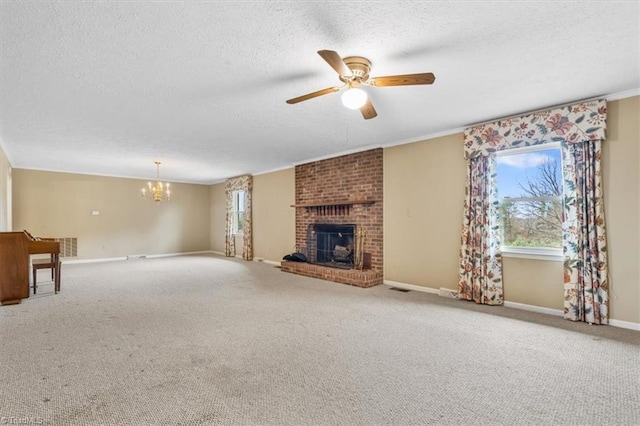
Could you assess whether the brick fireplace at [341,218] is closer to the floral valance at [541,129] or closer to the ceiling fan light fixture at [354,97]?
the floral valance at [541,129]

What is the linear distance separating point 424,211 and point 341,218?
5.84ft

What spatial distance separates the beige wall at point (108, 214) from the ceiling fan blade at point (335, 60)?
28.7 ft

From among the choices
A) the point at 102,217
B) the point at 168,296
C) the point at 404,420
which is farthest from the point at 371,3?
the point at 102,217

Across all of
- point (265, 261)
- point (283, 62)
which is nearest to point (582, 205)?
point (283, 62)

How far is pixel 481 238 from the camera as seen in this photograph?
4.16 metres

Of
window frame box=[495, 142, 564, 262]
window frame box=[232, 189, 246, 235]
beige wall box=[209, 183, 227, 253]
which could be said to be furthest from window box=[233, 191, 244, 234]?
window frame box=[495, 142, 564, 262]

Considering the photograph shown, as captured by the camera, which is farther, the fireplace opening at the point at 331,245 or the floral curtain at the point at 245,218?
the floral curtain at the point at 245,218

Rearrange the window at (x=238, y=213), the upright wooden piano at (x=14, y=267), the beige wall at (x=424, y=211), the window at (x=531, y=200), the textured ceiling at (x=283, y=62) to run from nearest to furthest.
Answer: the textured ceiling at (x=283, y=62)
the window at (x=531, y=200)
the upright wooden piano at (x=14, y=267)
the beige wall at (x=424, y=211)
the window at (x=238, y=213)

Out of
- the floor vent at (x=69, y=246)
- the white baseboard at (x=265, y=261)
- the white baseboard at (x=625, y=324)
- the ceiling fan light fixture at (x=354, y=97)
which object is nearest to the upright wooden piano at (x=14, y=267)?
the floor vent at (x=69, y=246)

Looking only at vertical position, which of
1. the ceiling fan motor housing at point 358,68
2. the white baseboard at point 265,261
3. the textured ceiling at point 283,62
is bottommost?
the white baseboard at point 265,261

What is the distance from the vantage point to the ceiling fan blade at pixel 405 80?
2.21m

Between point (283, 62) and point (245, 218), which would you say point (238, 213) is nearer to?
point (245, 218)

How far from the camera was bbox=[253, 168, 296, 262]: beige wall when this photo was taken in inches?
292

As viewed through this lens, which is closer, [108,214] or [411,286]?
[411,286]
